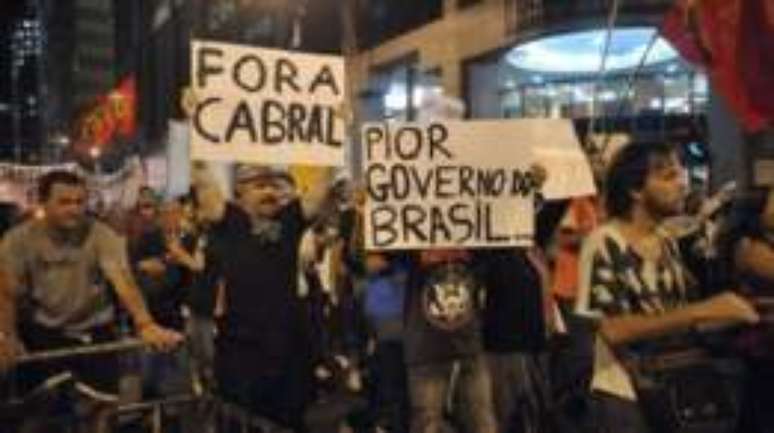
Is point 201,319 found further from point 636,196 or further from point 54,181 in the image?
point 636,196

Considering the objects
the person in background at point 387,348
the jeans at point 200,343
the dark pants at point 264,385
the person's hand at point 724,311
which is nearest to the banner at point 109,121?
the jeans at point 200,343

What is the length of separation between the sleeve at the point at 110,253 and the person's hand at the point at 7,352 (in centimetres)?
72

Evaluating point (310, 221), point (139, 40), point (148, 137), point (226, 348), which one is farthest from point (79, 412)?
point (139, 40)

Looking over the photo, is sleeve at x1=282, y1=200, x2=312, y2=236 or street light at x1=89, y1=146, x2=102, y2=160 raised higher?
street light at x1=89, y1=146, x2=102, y2=160

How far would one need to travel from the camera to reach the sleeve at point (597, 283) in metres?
6.31

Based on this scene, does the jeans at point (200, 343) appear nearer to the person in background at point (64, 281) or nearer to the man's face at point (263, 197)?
the person in background at point (64, 281)

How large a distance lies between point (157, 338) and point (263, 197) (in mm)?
892

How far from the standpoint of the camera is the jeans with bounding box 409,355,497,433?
937 centimetres

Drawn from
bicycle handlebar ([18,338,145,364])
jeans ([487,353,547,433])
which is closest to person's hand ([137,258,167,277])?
jeans ([487,353,547,433])

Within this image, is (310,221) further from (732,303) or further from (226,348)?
(732,303)

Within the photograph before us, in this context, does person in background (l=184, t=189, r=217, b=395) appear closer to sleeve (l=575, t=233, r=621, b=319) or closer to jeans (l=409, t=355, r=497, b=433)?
jeans (l=409, t=355, r=497, b=433)

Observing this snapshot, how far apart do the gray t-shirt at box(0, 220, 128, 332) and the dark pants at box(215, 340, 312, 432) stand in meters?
0.73

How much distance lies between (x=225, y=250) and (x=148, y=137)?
6259 cm

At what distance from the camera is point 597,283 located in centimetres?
636
